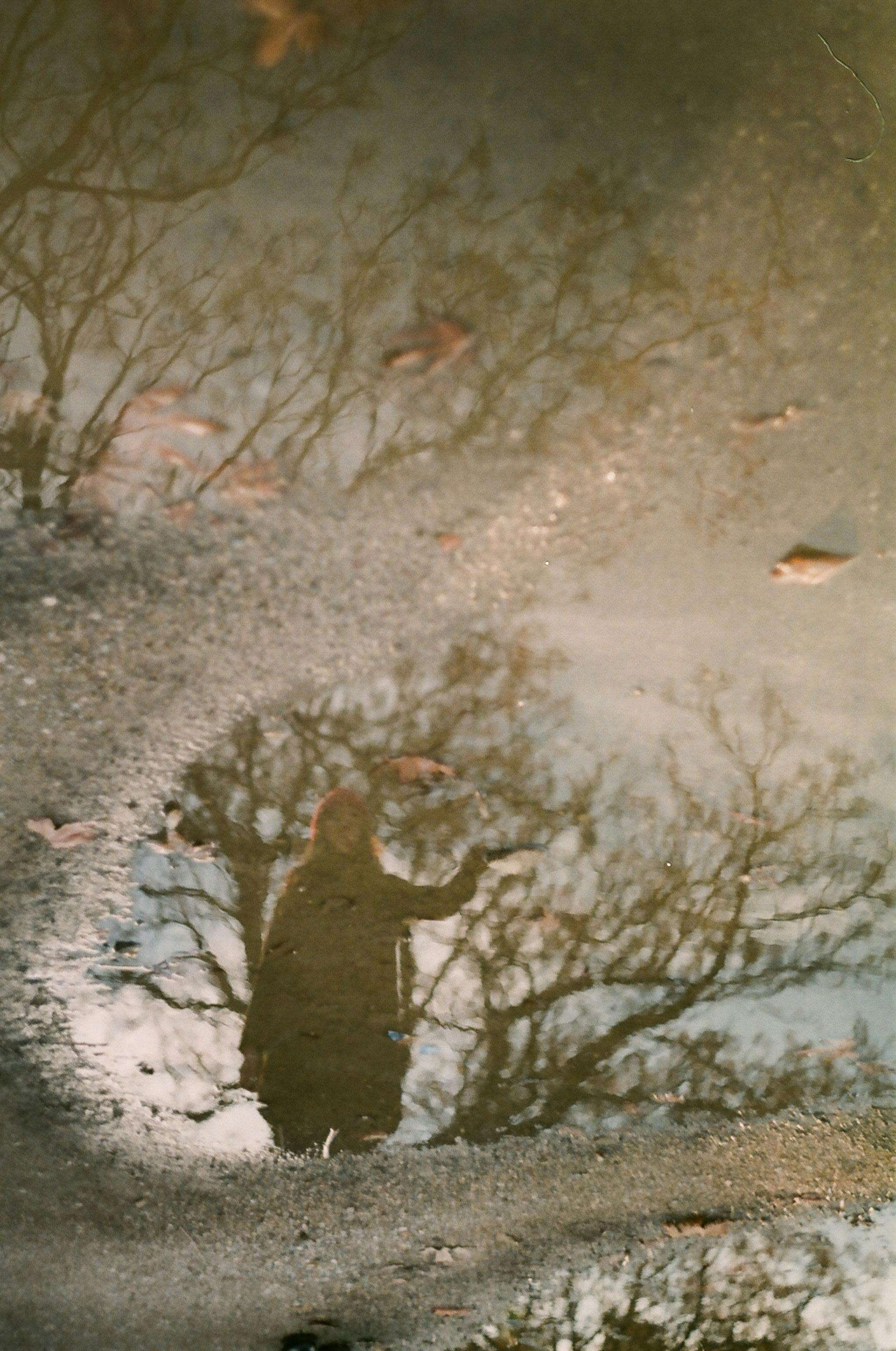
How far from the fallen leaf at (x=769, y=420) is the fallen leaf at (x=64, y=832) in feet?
7.23

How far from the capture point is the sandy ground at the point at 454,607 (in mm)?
2094

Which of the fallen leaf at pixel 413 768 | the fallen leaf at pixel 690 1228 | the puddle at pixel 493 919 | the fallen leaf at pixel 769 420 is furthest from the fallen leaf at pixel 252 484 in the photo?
the fallen leaf at pixel 690 1228

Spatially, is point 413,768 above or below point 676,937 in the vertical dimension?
above

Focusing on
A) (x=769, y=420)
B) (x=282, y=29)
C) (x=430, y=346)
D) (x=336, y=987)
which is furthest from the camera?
(x=336, y=987)

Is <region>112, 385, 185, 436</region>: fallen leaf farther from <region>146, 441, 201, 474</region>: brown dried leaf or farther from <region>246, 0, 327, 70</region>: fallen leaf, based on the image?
<region>246, 0, 327, 70</region>: fallen leaf

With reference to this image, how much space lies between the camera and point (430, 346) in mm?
2137

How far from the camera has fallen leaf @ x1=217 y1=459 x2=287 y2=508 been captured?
2.12 meters

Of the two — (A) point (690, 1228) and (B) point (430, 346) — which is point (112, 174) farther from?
(A) point (690, 1228)

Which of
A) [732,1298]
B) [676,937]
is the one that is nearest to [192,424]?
[676,937]

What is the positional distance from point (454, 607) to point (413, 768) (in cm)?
49

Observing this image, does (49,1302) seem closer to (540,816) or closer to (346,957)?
(346,957)

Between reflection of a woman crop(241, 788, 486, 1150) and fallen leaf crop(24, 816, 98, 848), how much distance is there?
0.59 meters

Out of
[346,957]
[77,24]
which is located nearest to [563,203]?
[77,24]

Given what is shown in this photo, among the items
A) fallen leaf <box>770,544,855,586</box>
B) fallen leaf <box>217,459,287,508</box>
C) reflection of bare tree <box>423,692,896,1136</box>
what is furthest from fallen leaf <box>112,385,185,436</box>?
fallen leaf <box>770,544,855,586</box>
